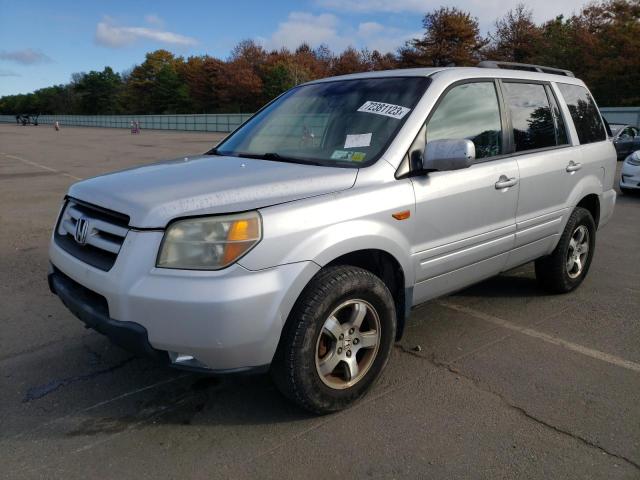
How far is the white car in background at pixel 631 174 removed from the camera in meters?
10.4

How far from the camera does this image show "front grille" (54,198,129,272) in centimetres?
259

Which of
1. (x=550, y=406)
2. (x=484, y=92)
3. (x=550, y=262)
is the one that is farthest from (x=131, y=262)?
(x=550, y=262)

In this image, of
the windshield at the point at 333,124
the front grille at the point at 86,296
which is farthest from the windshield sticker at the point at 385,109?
the front grille at the point at 86,296

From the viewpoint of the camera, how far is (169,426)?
2770mm

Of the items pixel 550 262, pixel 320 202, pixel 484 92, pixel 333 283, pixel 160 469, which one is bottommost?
Answer: pixel 160 469

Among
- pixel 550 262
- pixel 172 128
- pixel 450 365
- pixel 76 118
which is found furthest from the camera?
pixel 76 118

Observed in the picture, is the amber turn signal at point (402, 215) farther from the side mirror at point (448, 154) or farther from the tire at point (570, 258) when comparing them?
the tire at point (570, 258)

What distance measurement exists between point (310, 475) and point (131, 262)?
48.8 inches

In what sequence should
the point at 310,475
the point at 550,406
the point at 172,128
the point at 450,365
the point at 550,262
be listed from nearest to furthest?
the point at 310,475 → the point at 550,406 → the point at 450,365 → the point at 550,262 → the point at 172,128

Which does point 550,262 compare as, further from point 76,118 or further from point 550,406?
point 76,118

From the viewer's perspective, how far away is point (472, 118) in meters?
3.59

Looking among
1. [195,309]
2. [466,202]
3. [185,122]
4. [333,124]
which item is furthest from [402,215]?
[185,122]

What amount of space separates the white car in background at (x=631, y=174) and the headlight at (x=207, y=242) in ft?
33.5

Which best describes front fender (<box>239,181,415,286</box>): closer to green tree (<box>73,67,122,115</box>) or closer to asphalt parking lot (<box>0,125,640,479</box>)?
asphalt parking lot (<box>0,125,640,479</box>)
